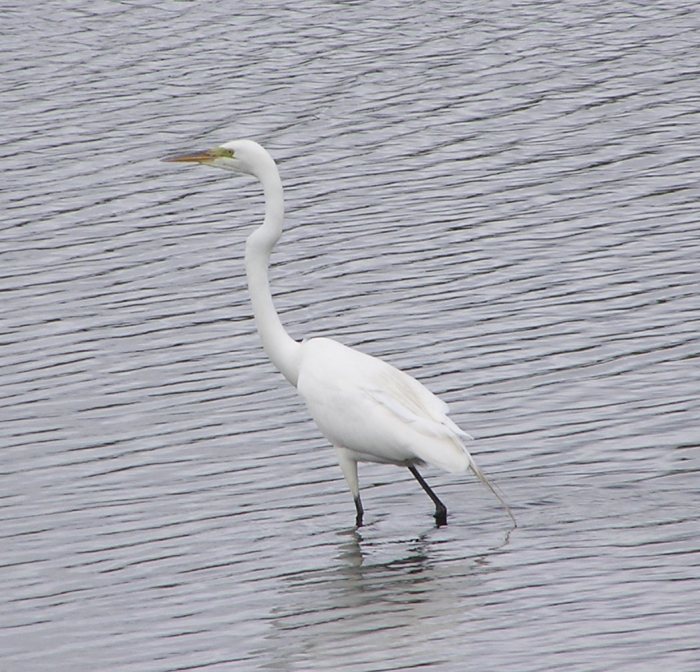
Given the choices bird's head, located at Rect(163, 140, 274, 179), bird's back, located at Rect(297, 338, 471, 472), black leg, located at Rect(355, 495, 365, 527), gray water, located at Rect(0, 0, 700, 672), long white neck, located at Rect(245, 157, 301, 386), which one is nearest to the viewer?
gray water, located at Rect(0, 0, 700, 672)

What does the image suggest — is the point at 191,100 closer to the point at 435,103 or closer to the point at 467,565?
the point at 435,103

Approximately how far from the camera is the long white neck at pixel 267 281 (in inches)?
424

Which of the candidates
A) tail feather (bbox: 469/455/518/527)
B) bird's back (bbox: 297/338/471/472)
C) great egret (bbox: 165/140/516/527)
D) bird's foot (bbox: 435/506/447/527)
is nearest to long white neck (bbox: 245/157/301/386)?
great egret (bbox: 165/140/516/527)

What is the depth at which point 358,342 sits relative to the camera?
43.0ft

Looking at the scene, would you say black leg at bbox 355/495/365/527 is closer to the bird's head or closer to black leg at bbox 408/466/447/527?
black leg at bbox 408/466/447/527

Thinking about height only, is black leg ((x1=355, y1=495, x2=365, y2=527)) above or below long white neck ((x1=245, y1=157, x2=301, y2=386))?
below

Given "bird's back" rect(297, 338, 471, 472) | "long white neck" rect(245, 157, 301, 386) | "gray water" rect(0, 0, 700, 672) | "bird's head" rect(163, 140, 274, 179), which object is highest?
"bird's head" rect(163, 140, 274, 179)

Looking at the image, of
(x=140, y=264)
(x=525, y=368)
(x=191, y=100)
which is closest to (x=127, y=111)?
(x=191, y=100)

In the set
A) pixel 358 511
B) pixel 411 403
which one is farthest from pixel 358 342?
pixel 358 511

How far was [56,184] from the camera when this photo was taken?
17.8 meters

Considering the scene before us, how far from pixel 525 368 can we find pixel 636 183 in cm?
495

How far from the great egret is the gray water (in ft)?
1.26

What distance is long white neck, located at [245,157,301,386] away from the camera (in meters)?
10.8

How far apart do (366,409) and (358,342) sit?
312 centimetres
